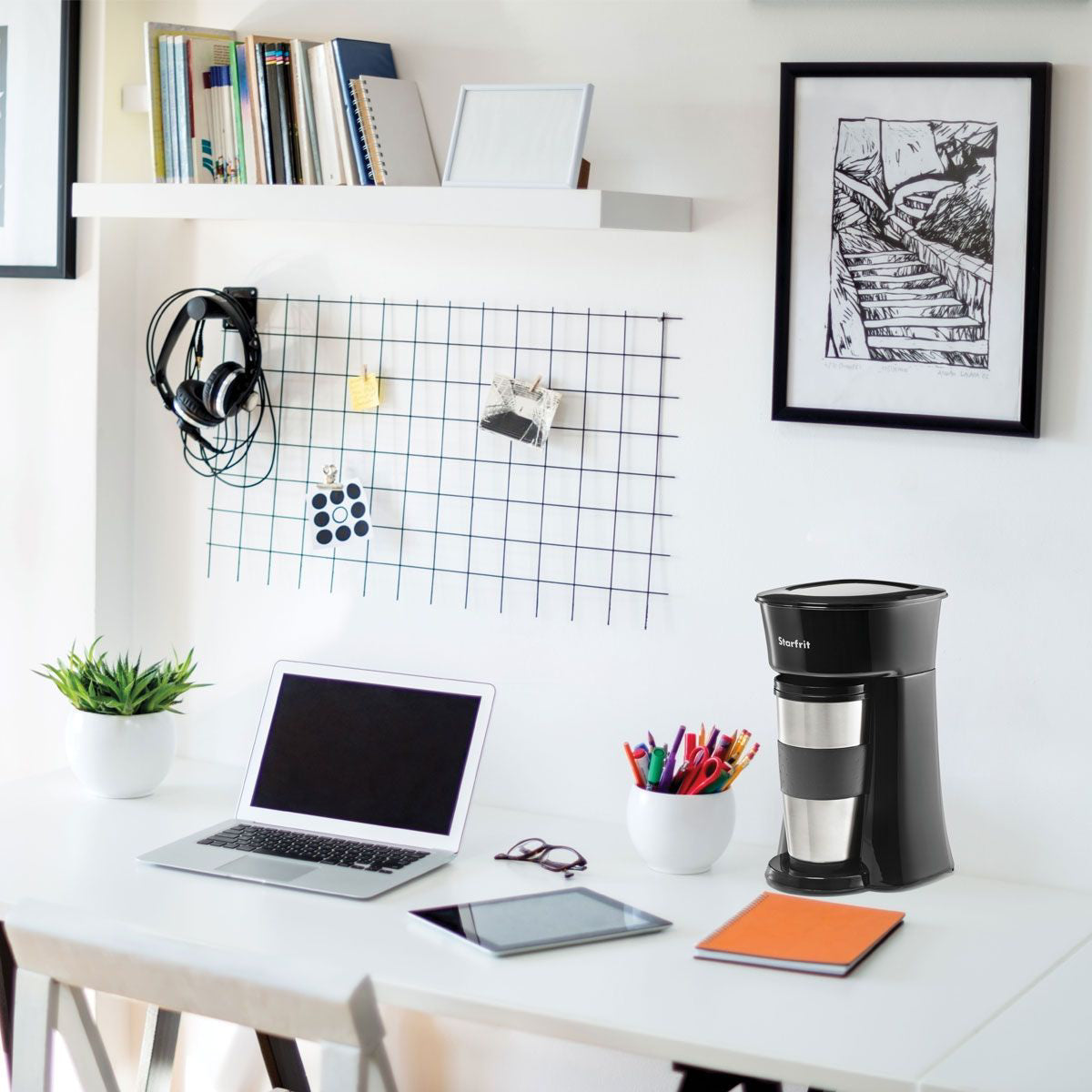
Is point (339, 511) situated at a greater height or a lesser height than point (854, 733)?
greater

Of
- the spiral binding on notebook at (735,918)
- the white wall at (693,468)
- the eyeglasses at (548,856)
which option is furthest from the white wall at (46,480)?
the spiral binding on notebook at (735,918)

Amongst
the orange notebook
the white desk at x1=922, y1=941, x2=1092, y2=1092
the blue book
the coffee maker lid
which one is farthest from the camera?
the blue book

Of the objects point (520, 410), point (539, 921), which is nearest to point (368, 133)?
point (520, 410)

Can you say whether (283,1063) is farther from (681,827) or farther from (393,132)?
(393,132)

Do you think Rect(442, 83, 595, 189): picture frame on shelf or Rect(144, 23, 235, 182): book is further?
Rect(144, 23, 235, 182): book

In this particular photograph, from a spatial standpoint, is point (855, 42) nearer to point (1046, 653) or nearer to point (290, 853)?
point (1046, 653)

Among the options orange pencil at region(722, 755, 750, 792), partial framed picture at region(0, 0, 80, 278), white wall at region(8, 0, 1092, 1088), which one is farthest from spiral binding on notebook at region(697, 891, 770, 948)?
partial framed picture at region(0, 0, 80, 278)

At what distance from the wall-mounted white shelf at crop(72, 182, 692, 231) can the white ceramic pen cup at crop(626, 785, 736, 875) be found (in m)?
0.69

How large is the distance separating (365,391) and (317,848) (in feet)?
2.21

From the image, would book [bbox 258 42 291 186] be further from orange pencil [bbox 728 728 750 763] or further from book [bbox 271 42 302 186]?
orange pencil [bbox 728 728 750 763]

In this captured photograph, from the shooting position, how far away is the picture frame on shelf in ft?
5.62

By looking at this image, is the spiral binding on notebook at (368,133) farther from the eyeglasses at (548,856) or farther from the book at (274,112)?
the eyeglasses at (548,856)

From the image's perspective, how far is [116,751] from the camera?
194 centimetres

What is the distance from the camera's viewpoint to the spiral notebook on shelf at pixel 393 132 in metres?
1.88
